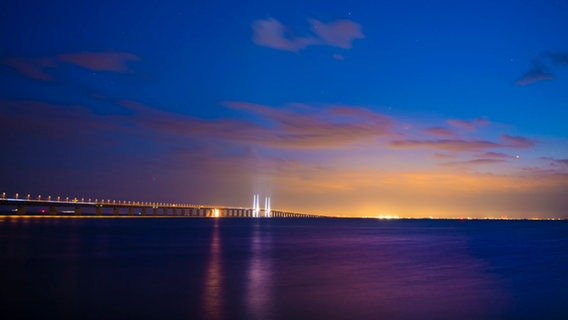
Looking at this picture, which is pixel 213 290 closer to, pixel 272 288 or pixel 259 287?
pixel 259 287

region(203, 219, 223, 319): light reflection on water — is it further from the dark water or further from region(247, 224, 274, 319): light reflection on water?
region(247, 224, 274, 319): light reflection on water

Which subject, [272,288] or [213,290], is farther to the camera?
[272,288]

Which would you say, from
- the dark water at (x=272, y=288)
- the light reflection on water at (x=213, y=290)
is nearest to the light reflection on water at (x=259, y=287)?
the dark water at (x=272, y=288)

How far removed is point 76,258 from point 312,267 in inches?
594

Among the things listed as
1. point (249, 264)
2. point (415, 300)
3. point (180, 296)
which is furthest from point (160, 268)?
point (415, 300)

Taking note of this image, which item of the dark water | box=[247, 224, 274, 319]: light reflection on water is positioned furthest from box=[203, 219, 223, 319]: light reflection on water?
box=[247, 224, 274, 319]: light reflection on water

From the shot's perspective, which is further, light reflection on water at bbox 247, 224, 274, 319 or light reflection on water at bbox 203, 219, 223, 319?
light reflection on water at bbox 247, 224, 274, 319

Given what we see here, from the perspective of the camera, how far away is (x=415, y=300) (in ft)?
67.0

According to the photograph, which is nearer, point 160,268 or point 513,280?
point 513,280

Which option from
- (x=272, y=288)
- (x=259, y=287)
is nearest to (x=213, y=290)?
(x=259, y=287)

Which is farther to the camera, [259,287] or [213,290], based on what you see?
[259,287]

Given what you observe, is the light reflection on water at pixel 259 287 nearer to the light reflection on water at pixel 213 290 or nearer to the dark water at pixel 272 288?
the dark water at pixel 272 288

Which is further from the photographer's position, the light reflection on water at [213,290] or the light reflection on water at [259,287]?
the light reflection on water at [259,287]

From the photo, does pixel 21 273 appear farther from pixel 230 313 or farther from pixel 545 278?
pixel 545 278
